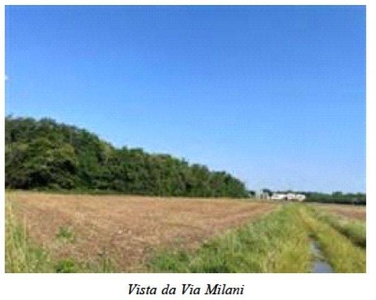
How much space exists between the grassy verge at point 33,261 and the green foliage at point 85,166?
62.1 ft

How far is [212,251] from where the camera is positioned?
10289 mm

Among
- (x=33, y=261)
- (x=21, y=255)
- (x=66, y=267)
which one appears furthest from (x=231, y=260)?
(x=21, y=255)

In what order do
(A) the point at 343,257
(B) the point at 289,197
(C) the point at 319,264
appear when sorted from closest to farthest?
(C) the point at 319,264
(A) the point at 343,257
(B) the point at 289,197

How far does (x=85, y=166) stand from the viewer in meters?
45.1

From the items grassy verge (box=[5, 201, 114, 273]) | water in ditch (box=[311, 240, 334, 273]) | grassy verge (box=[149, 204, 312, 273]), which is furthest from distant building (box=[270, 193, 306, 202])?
grassy verge (box=[5, 201, 114, 273])

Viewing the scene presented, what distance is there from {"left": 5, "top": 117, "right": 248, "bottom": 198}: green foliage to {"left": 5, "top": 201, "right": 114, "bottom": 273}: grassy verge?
18.9 m

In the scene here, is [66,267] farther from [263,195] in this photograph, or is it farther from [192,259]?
[263,195]

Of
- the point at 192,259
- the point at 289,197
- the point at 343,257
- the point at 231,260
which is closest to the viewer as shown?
the point at 231,260

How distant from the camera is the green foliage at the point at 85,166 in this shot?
32.5m

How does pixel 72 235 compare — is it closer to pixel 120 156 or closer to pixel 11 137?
pixel 11 137

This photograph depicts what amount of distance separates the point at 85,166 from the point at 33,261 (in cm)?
3842

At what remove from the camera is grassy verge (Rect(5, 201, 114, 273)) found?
6.41 meters

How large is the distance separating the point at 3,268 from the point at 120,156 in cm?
4346
